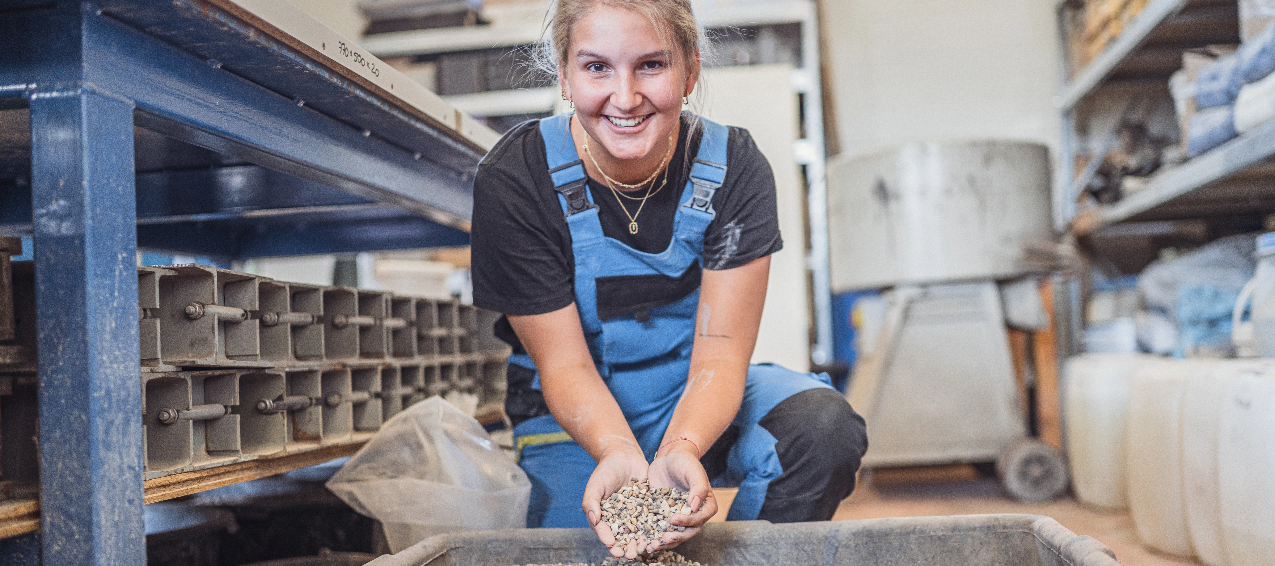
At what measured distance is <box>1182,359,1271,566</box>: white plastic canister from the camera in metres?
1.63

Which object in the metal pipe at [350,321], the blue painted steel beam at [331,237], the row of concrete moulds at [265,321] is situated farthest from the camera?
the blue painted steel beam at [331,237]

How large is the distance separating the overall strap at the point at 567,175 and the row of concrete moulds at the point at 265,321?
1.31ft

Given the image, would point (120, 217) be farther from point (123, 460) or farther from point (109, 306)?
point (123, 460)

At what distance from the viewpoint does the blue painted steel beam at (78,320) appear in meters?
0.75

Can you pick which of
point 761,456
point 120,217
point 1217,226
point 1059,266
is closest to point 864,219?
point 1059,266

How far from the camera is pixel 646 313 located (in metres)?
1.25

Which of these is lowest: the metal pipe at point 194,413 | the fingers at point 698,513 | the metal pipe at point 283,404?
the fingers at point 698,513

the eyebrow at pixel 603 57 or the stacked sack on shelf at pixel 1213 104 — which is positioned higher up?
the stacked sack on shelf at pixel 1213 104

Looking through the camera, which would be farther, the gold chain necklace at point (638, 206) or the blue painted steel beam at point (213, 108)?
the gold chain necklace at point (638, 206)

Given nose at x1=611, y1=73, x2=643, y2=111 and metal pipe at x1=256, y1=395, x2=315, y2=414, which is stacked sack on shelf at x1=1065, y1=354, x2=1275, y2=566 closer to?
nose at x1=611, y1=73, x2=643, y2=111

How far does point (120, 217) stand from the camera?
0.80 metres

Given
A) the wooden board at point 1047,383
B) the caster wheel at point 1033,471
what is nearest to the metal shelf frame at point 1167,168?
the wooden board at point 1047,383

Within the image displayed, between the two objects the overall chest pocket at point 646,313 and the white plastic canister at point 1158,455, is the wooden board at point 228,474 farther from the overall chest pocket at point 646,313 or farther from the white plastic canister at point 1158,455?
the white plastic canister at point 1158,455

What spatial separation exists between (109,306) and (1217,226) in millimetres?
3497
